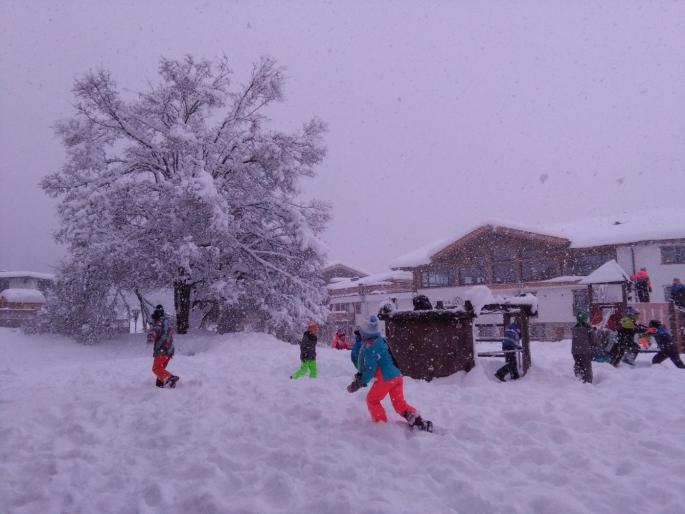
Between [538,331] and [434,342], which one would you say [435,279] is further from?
[434,342]

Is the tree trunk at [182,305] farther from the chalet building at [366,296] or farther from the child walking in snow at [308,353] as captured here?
the chalet building at [366,296]

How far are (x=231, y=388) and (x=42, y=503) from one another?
13.0ft

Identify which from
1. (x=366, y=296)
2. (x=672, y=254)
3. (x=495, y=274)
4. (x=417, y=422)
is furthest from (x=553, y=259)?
(x=417, y=422)

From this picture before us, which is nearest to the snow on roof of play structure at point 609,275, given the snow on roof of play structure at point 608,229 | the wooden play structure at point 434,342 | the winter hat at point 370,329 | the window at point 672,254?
the wooden play structure at point 434,342

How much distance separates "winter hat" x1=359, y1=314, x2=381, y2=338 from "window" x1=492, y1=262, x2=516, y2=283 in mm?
25569

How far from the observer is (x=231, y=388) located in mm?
7840

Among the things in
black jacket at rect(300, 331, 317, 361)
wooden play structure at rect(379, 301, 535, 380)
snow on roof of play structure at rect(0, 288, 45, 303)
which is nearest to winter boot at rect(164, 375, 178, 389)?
black jacket at rect(300, 331, 317, 361)

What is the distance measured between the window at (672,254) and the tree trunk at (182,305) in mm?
24641

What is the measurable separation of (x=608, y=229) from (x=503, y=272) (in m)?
6.59

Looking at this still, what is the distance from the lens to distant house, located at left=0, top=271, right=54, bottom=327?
848 inches

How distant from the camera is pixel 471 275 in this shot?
31.5 m

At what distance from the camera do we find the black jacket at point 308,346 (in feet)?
32.2

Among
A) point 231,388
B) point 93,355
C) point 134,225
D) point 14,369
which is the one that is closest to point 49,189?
point 134,225

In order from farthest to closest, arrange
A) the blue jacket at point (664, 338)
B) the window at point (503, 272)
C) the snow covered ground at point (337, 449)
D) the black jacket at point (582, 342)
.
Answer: the window at point (503, 272) → the blue jacket at point (664, 338) → the black jacket at point (582, 342) → the snow covered ground at point (337, 449)
